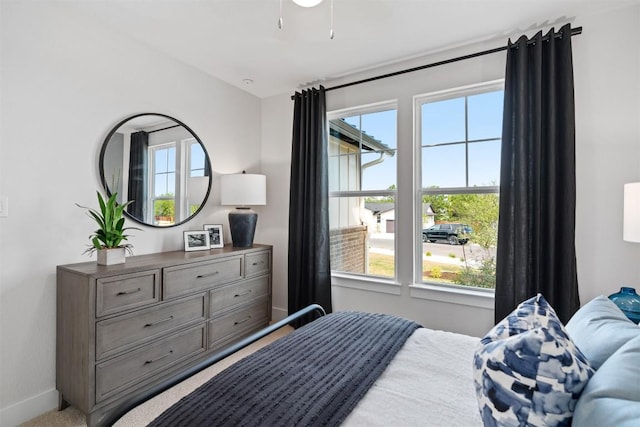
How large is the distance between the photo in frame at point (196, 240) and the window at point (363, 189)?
4.05 ft

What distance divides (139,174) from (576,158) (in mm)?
3270

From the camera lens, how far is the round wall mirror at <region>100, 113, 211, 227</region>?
2.36 metres

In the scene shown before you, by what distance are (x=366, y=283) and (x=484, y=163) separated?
147 centimetres

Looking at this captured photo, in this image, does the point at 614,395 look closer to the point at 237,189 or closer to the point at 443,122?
the point at 443,122

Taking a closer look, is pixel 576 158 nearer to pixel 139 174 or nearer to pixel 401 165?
pixel 401 165

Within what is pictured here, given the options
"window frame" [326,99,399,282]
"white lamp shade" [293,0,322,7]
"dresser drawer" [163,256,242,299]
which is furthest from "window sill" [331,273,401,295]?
"white lamp shade" [293,0,322,7]

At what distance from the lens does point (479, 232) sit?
2.58 metres

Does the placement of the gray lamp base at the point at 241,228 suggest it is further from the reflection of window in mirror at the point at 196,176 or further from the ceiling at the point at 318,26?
the ceiling at the point at 318,26

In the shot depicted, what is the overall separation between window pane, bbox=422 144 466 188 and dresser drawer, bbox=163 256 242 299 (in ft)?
6.08

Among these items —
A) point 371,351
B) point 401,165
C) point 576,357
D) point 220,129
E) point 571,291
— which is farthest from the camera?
point 220,129

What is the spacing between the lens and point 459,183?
2.64 meters

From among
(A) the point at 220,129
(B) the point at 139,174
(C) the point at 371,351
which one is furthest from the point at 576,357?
(A) the point at 220,129

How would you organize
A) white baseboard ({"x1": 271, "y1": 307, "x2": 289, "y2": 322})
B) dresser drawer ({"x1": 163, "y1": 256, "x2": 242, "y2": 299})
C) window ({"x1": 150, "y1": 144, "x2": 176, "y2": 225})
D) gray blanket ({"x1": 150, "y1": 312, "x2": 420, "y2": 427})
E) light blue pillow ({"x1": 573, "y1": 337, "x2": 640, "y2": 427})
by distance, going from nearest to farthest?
light blue pillow ({"x1": 573, "y1": 337, "x2": 640, "y2": 427}) < gray blanket ({"x1": 150, "y1": 312, "x2": 420, "y2": 427}) < dresser drawer ({"x1": 163, "y1": 256, "x2": 242, "y2": 299}) < window ({"x1": 150, "y1": 144, "x2": 176, "y2": 225}) < white baseboard ({"x1": 271, "y1": 307, "x2": 289, "y2": 322})

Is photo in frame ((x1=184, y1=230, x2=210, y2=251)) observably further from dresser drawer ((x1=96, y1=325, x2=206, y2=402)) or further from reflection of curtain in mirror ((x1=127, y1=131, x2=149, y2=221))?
dresser drawer ((x1=96, y1=325, x2=206, y2=402))
